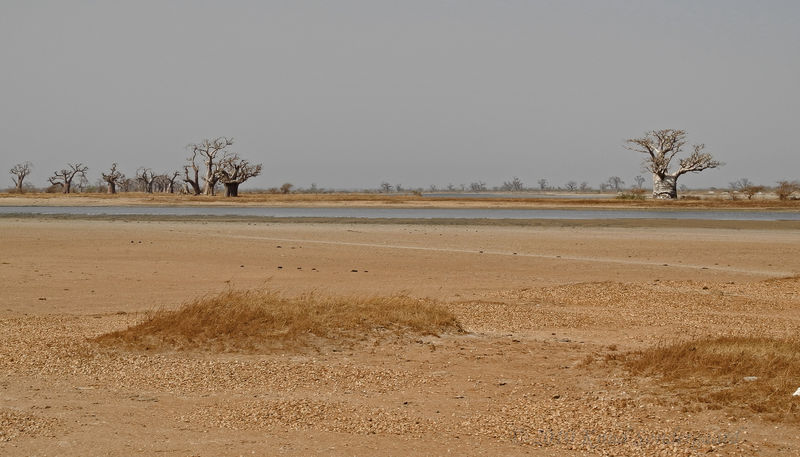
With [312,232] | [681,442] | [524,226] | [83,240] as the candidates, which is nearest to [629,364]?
[681,442]

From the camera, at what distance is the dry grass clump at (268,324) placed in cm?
952

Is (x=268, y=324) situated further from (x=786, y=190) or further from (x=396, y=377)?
(x=786, y=190)

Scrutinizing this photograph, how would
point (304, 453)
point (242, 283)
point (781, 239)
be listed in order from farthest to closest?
point (781, 239)
point (242, 283)
point (304, 453)

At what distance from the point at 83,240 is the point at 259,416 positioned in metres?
24.6

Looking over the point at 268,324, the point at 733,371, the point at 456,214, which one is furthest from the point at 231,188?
the point at 733,371

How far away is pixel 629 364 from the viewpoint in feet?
27.2

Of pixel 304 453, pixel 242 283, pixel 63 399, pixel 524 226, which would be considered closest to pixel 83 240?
pixel 242 283

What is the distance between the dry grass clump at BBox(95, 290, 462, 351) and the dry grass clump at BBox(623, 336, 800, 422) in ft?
9.79

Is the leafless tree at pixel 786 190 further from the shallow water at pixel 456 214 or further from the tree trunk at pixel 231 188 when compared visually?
the tree trunk at pixel 231 188

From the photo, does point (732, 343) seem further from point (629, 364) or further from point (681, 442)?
Result: point (681, 442)

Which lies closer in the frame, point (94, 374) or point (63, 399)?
point (63, 399)

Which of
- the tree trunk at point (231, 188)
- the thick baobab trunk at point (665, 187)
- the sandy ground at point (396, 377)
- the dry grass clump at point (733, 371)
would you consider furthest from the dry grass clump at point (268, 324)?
the tree trunk at point (231, 188)

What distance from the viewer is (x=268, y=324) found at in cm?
988

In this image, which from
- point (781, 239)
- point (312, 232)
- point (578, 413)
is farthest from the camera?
point (312, 232)
